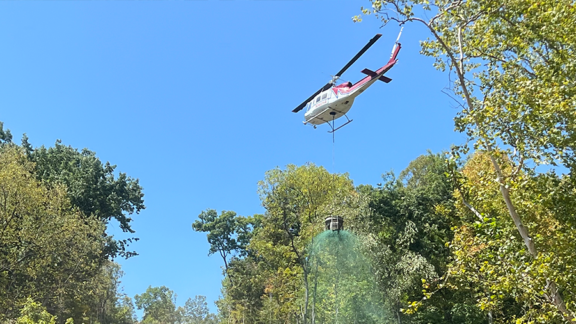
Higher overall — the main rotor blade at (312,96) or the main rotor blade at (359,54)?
the main rotor blade at (312,96)

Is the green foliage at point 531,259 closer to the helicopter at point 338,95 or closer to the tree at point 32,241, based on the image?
the helicopter at point 338,95

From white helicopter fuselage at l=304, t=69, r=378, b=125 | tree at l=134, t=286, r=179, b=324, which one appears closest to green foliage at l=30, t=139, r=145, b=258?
white helicopter fuselage at l=304, t=69, r=378, b=125

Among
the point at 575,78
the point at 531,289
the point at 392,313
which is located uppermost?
the point at 575,78

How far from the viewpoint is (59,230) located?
16797mm

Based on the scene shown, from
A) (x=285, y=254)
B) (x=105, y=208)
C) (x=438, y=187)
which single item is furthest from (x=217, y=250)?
(x=438, y=187)

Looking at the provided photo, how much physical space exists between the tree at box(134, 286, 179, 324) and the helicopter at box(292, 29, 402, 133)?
169ft

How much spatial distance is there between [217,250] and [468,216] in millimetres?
31410

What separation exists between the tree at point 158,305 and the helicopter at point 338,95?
5136 cm

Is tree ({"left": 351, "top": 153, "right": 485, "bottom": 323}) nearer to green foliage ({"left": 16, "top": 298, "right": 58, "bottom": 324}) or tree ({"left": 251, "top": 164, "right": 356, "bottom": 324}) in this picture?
tree ({"left": 251, "top": 164, "right": 356, "bottom": 324})

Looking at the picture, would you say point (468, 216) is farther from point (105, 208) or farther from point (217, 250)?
point (217, 250)

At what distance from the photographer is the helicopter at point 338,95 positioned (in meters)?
14.5

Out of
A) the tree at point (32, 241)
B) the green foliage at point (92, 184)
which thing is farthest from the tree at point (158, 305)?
the tree at point (32, 241)

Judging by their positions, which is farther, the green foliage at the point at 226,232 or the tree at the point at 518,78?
the green foliage at the point at 226,232

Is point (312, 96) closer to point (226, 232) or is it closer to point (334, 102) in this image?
point (334, 102)
